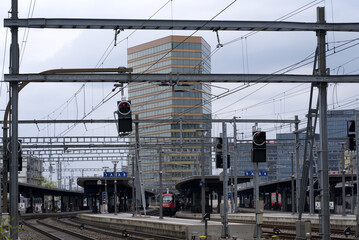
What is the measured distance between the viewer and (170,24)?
75.8 feet

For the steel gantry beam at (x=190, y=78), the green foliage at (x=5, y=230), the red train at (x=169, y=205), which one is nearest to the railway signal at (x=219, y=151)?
the steel gantry beam at (x=190, y=78)

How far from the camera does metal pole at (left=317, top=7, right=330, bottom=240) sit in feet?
74.0

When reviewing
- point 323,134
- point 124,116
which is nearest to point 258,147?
point 323,134

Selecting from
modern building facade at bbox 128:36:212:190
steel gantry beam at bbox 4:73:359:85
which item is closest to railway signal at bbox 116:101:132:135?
steel gantry beam at bbox 4:73:359:85

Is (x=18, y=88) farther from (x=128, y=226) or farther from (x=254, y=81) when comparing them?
(x=128, y=226)

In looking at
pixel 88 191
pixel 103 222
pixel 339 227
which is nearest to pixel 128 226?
pixel 103 222

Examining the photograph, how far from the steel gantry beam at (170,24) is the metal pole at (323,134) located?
651 millimetres

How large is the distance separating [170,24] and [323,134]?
7095mm

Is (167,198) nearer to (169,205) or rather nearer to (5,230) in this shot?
(169,205)

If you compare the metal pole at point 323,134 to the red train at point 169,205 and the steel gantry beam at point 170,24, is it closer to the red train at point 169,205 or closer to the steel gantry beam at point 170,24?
the steel gantry beam at point 170,24

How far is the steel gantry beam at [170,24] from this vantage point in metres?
22.9

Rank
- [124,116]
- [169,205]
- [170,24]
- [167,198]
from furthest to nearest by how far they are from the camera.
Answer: [167,198]
[169,205]
[124,116]
[170,24]

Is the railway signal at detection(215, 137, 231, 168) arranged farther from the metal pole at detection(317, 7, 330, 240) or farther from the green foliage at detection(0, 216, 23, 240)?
the green foliage at detection(0, 216, 23, 240)

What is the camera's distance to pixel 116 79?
24.9m
